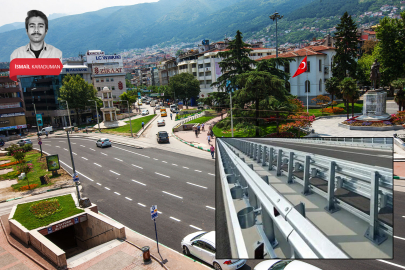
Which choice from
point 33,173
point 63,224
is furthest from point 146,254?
point 33,173

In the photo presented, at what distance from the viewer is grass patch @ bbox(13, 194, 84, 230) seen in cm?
1584

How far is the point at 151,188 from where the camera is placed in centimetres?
2155

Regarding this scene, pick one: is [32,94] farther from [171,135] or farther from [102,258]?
[102,258]

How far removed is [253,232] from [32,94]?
8266 centimetres

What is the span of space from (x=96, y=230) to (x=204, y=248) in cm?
779

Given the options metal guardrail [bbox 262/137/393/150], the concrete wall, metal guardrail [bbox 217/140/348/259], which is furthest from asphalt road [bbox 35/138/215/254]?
metal guardrail [bbox 217/140/348/259]

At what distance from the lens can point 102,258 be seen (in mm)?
12953

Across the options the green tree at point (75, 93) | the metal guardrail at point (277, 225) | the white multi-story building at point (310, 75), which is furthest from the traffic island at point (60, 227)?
the green tree at point (75, 93)

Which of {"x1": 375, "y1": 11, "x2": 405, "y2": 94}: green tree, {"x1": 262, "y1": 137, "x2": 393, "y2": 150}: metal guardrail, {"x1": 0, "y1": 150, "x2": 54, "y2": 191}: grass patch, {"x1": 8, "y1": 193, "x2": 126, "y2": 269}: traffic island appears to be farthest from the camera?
{"x1": 375, "y1": 11, "x2": 405, "y2": 94}: green tree

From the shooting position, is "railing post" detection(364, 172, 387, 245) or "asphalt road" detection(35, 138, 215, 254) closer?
"railing post" detection(364, 172, 387, 245)

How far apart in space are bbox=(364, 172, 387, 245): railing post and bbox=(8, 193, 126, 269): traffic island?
13.7 metres

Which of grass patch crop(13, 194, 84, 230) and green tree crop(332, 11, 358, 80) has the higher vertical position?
green tree crop(332, 11, 358, 80)

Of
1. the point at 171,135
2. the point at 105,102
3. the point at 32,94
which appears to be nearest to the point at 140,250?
the point at 171,135

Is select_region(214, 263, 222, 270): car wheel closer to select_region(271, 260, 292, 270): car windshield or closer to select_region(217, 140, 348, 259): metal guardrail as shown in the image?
select_region(271, 260, 292, 270): car windshield
